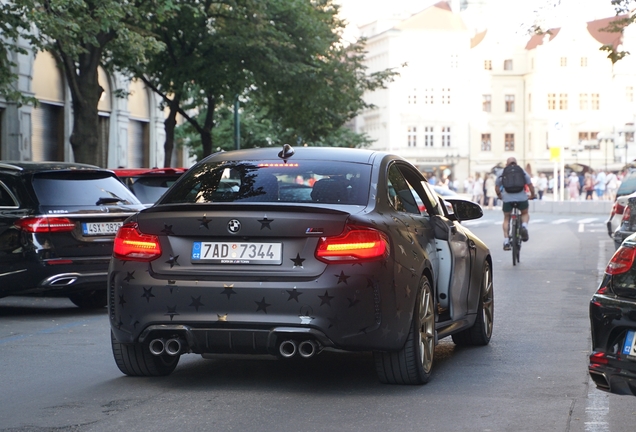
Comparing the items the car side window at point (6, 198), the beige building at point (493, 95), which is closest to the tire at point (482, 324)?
the car side window at point (6, 198)

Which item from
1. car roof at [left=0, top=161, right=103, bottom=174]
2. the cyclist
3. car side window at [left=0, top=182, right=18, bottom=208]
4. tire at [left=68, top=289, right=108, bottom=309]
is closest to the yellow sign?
the cyclist

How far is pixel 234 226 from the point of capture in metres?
7.27

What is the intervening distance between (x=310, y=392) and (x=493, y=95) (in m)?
120

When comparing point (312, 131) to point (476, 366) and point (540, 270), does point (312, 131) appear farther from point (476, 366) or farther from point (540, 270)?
point (476, 366)

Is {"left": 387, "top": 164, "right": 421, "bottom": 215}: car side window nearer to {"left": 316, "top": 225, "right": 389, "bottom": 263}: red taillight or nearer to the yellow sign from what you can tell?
{"left": 316, "top": 225, "right": 389, "bottom": 263}: red taillight

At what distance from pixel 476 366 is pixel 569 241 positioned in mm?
22406

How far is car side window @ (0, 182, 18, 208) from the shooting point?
1236cm

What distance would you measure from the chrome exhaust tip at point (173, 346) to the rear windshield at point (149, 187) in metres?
9.49

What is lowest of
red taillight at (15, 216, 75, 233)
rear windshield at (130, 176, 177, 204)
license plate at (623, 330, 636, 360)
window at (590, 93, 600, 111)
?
license plate at (623, 330, 636, 360)

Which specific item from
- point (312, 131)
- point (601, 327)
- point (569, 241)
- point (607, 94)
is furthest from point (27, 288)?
point (607, 94)

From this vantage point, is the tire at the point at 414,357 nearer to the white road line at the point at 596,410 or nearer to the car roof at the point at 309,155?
the car roof at the point at 309,155

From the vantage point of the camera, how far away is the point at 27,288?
12.2 meters

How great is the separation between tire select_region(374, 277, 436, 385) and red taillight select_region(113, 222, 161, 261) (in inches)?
55.8

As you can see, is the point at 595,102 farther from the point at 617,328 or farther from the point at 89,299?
the point at 617,328
